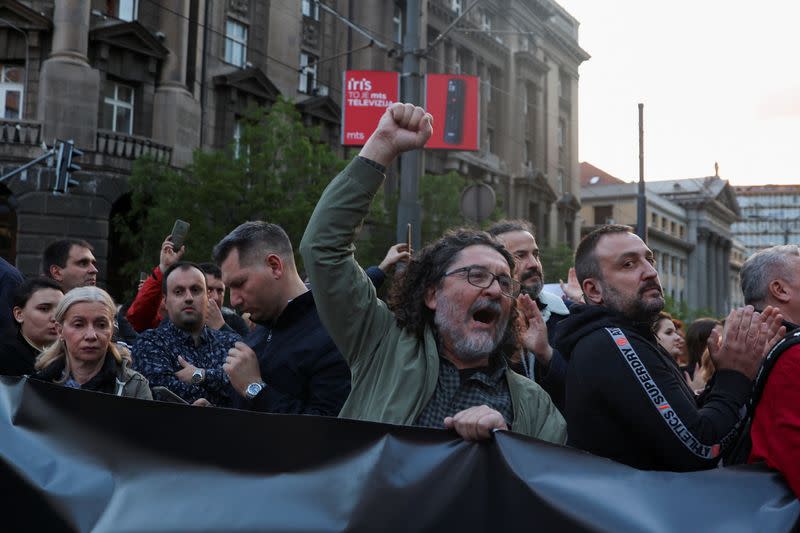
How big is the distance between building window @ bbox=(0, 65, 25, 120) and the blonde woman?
21200 mm

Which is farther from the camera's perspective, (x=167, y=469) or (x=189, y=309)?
(x=189, y=309)

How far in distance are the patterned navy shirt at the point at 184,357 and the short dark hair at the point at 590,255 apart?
7.19ft

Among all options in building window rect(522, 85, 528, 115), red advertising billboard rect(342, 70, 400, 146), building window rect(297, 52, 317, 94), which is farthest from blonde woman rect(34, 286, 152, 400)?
building window rect(522, 85, 528, 115)

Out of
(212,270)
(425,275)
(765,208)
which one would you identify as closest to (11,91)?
(212,270)

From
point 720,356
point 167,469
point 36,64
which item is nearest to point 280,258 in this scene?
point 167,469

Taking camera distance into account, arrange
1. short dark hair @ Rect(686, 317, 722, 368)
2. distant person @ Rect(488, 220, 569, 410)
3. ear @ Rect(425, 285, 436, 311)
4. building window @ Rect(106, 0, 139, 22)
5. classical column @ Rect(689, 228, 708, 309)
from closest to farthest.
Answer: ear @ Rect(425, 285, 436, 311) → distant person @ Rect(488, 220, 569, 410) → short dark hair @ Rect(686, 317, 722, 368) → building window @ Rect(106, 0, 139, 22) → classical column @ Rect(689, 228, 708, 309)

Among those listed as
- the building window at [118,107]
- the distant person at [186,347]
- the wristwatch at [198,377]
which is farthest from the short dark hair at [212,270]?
the building window at [118,107]

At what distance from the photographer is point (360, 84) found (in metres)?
18.2

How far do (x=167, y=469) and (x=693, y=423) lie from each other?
1.60 metres

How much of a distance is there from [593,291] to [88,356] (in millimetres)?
2518

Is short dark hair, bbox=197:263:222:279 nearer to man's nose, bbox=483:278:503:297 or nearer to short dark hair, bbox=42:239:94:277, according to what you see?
short dark hair, bbox=42:239:94:277

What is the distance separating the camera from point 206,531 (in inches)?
106

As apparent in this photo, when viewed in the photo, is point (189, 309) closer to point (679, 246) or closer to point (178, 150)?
point (178, 150)

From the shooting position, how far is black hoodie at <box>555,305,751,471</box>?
2.94 metres
